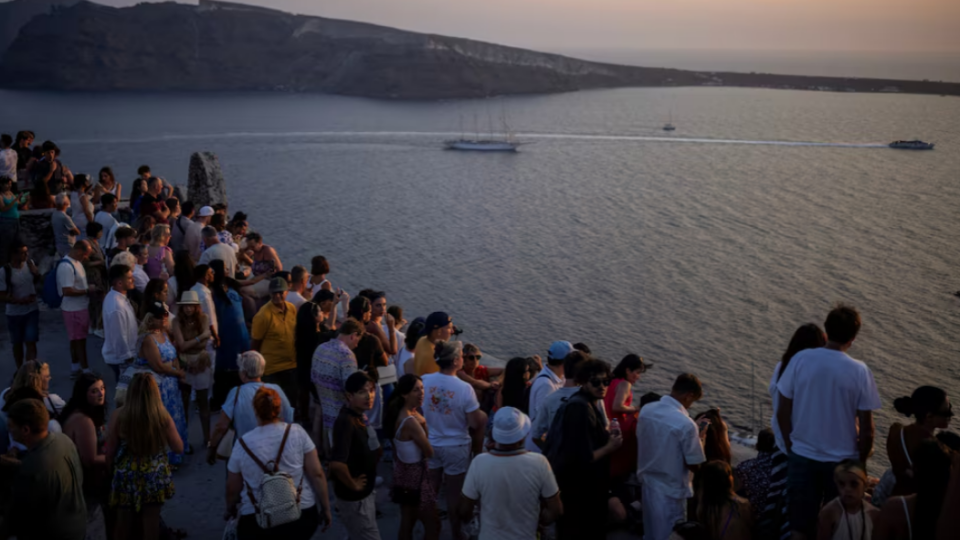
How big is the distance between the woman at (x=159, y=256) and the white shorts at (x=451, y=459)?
4458mm

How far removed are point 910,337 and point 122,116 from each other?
105486mm

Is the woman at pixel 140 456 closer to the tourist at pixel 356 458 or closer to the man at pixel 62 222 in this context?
the tourist at pixel 356 458

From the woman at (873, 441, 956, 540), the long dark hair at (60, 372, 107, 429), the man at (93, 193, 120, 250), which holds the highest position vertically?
the man at (93, 193, 120, 250)

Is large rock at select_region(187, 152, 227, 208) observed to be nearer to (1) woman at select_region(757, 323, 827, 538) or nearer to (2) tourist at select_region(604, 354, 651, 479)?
(2) tourist at select_region(604, 354, 651, 479)

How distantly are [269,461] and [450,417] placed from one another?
1480mm

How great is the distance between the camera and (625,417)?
19.7 ft

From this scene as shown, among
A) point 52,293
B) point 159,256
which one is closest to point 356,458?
point 159,256

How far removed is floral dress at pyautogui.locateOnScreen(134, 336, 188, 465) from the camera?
21.6ft

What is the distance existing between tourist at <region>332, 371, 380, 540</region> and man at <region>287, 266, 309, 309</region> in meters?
2.88

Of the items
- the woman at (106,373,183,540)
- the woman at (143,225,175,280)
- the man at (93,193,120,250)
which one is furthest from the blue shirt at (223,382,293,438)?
the man at (93,193,120,250)

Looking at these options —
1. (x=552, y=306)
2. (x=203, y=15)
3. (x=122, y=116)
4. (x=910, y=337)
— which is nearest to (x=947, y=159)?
(x=910, y=337)

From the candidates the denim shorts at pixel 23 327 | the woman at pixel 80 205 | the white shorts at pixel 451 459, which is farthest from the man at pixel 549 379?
the woman at pixel 80 205

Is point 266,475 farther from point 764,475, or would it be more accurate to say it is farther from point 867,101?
point 867,101

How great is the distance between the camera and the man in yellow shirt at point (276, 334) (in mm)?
7398
